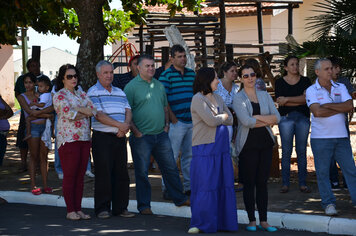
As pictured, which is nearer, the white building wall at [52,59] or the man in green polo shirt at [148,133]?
the man in green polo shirt at [148,133]

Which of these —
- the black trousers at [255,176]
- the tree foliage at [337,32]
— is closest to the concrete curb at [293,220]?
the black trousers at [255,176]

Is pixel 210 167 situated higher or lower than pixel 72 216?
higher

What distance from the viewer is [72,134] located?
8.01 metres

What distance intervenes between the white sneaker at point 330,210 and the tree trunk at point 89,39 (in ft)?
19.6

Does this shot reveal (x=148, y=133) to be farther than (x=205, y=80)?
Yes

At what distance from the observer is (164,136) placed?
27.4ft

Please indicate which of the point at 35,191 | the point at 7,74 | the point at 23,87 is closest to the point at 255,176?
the point at 35,191

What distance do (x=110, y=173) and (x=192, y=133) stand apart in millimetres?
1227

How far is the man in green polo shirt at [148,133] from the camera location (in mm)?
8203

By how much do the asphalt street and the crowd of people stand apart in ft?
0.68

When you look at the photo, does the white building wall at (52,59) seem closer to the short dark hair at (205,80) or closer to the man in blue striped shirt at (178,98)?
the man in blue striped shirt at (178,98)

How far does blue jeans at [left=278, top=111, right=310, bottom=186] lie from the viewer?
9086mm

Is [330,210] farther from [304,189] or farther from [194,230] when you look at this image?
[194,230]

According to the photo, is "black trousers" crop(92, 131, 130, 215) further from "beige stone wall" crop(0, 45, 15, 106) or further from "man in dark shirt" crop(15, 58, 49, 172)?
"beige stone wall" crop(0, 45, 15, 106)
